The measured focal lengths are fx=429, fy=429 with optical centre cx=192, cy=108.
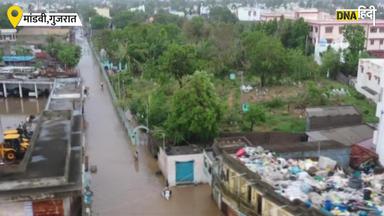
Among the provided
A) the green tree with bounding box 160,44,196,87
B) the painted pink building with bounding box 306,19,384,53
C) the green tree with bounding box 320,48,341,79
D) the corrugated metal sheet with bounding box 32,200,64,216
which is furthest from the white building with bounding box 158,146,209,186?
the painted pink building with bounding box 306,19,384,53

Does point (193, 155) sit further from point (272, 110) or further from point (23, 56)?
point (23, 56)

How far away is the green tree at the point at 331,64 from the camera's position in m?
35.5

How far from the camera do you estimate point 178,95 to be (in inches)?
719

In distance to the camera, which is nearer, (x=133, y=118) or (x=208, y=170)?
(x=208, y=170)

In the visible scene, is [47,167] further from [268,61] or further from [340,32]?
[340,32]

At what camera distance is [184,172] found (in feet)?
55.0

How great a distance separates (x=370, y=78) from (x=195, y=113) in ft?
56.7

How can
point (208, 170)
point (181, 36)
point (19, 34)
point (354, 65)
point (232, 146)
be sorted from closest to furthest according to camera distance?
point (232, 146) < point (208, 170) < point (354, 65) < point (181, 36) < point (19, 34)

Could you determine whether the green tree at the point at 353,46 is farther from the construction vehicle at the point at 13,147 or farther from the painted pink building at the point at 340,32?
the construction vehicle at the point at 13,147

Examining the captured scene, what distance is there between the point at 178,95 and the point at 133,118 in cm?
809

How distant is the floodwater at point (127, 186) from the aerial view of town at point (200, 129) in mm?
70

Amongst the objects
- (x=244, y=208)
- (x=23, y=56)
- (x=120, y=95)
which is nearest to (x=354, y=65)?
(x=120, y=95)

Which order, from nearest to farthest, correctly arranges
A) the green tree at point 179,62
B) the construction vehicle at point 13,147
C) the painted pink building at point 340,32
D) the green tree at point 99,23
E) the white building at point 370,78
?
the construction vehicle at point 13,147
the white building at point 370,78
the green tree at point 179,62
the painted pink building at point 340,32
the green tree at point 99,23

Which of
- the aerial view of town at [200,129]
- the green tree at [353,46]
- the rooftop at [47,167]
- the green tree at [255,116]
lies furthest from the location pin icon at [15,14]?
the green tree at [353,46]
